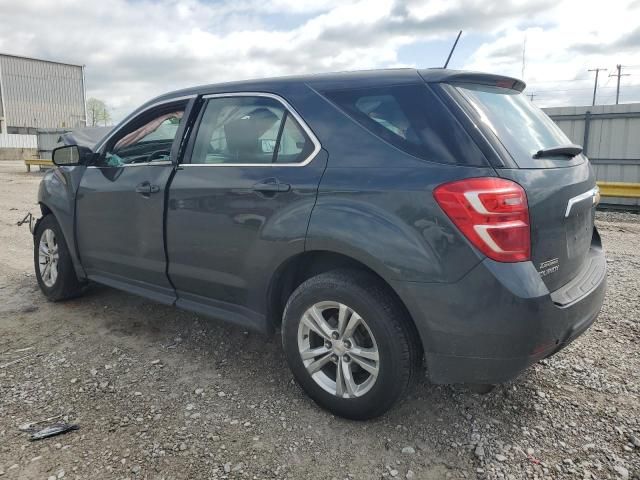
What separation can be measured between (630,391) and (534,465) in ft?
3.34

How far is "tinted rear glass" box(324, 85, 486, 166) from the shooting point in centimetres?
235

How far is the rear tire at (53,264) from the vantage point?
4.45m

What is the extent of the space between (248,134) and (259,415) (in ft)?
5.39

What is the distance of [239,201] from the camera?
9.74ft

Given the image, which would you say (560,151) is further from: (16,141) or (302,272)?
(16,141)

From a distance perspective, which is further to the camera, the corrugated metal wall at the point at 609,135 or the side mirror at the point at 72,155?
the corrugated metal wall at the point at 609,135

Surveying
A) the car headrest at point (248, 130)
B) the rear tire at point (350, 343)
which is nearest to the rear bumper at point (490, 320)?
the rear tire at point (350, 343)

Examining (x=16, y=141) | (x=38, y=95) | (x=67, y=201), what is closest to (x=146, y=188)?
(x=67, y=201)

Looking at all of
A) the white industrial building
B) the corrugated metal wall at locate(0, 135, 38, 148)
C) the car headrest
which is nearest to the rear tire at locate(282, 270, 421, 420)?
the car headrest

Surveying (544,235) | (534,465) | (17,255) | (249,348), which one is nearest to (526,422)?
(534,465)

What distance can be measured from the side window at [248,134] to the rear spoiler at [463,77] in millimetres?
711

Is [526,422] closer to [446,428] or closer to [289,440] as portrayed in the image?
[446,428]

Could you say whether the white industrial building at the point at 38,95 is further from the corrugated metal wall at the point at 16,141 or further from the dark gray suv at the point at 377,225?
the dark gray suv at the point at 377,225

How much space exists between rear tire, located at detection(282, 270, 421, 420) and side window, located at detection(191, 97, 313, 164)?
76cm
